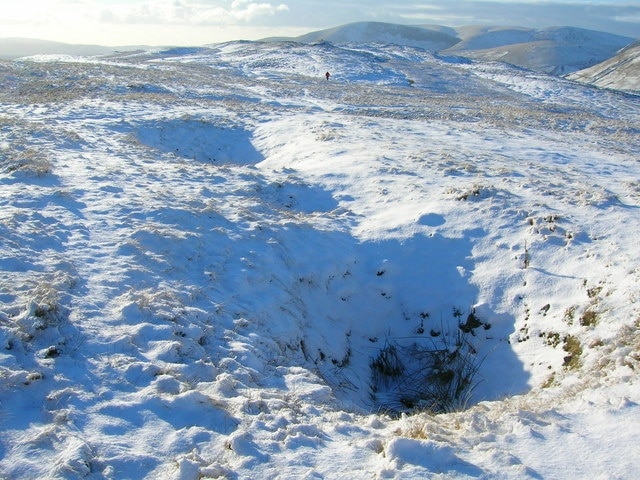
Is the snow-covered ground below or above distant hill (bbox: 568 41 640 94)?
below

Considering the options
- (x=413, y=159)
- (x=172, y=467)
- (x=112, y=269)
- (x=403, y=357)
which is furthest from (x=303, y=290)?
(x=413, y=159)

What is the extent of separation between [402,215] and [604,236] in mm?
4071

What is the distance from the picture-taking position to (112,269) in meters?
7.94

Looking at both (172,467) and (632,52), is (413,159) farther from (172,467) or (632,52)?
(632,52)

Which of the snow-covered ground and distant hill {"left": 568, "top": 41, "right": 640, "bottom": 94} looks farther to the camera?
distant hill {"left": 568, "top": 41, "right": 640, "bottom": 94}

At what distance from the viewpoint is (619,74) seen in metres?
106

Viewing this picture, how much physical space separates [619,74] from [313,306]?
121311 mm

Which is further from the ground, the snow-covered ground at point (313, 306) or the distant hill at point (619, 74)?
the distant hill at point (619, 74)

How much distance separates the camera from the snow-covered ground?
490 centimetres

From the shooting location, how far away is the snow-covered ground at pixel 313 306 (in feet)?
16.1

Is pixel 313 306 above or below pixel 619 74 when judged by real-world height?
below

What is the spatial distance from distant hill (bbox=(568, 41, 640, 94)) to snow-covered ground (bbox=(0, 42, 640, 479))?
99127 millimetres

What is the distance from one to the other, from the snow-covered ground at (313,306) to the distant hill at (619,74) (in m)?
99.1

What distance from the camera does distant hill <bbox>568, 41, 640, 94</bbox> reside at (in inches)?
3907
